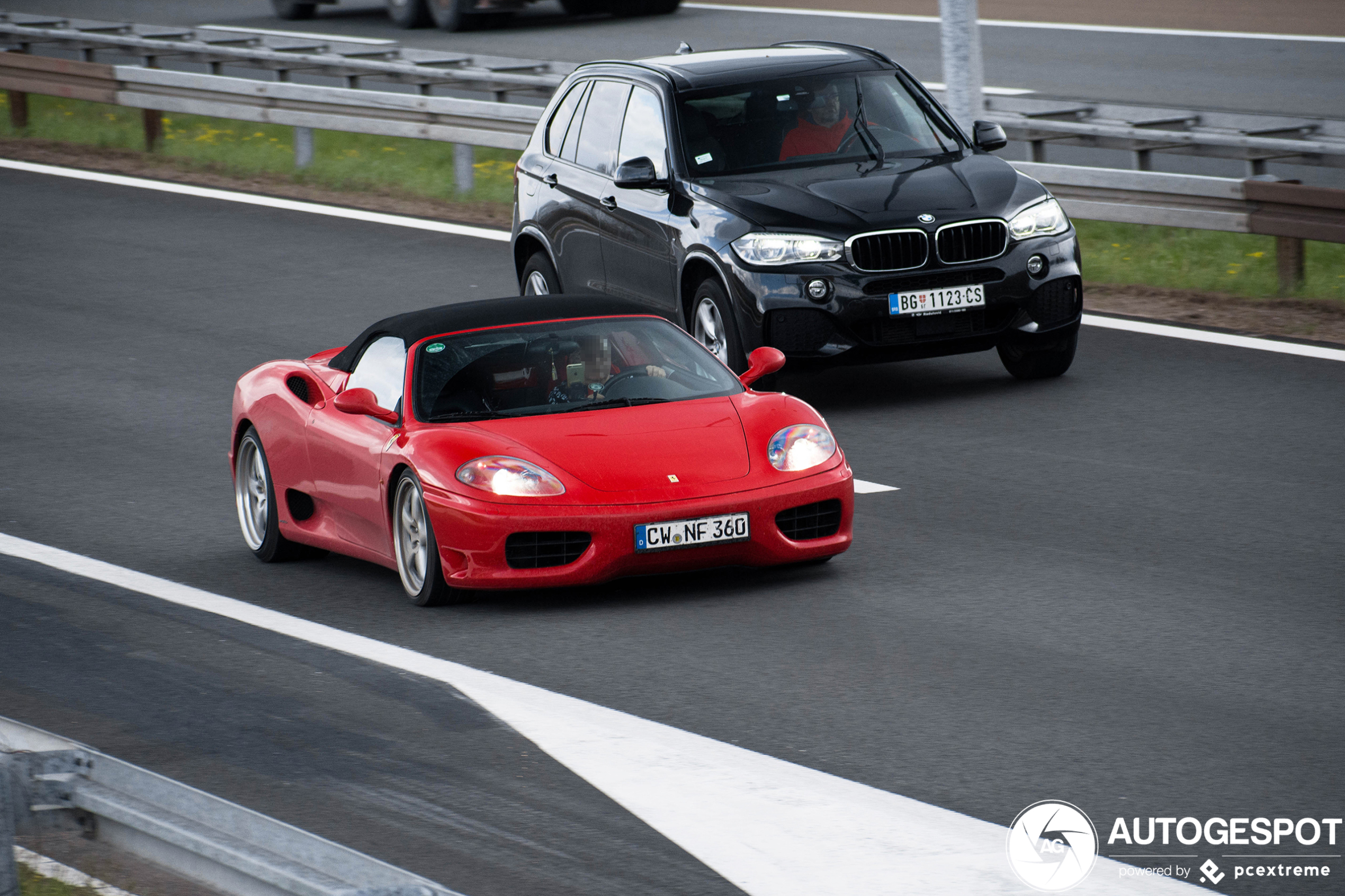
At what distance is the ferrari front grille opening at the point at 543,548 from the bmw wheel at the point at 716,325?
379 cm

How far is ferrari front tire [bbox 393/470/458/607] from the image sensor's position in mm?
8320

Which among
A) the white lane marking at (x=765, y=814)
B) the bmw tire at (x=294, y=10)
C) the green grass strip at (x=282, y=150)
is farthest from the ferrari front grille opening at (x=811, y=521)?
the bmw tire at (x=294, y=10)

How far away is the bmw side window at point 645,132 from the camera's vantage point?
12.8 metres

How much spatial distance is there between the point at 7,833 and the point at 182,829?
0.33m

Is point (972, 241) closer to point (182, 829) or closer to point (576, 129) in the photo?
point (576, 129)

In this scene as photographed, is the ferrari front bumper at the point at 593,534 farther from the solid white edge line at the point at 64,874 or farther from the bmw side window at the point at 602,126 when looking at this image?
the bmw side window at the point at 602,126

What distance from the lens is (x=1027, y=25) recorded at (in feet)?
99.6

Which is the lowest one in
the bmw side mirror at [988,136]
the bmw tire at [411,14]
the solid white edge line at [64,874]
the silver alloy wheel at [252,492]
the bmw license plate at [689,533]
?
the silver alloy wheel at [252,492]

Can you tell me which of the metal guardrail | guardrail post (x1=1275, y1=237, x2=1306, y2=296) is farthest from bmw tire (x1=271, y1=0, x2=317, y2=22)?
the metal guardrail

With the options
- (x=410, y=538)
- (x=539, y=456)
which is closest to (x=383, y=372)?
(x=410, y=538)

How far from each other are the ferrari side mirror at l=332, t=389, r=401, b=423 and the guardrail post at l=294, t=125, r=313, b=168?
1393 centimetres

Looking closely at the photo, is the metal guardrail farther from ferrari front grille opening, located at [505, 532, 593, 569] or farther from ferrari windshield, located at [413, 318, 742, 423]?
ferrari windshield, located at [413, 318, 742, 423]

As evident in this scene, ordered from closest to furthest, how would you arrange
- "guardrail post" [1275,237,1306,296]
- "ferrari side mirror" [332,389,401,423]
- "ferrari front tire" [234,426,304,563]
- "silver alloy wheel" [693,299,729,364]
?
"ferrari side mirror" [332,389,401,423] < "ferrari front tire" [234,426,304,563] < "silver alloy wheel" [693,299,729,364] < "guardrail post" [1275,237,1306,296]

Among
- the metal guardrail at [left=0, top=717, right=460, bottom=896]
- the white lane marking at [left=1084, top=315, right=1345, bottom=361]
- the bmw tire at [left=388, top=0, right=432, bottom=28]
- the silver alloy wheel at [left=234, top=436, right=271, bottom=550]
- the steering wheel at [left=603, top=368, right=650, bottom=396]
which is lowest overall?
the white lane marking at [left=1084, top=315, right=1345, bottom=361]
